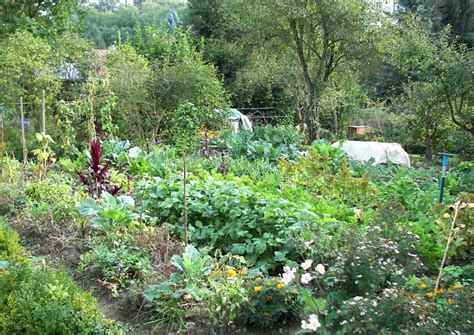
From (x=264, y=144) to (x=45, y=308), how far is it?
647 centimetres

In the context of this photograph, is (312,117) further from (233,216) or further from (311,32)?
(233,216)

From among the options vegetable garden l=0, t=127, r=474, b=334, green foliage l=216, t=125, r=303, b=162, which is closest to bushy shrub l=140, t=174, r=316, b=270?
vegetable garden l=0, t=127, r=474, b=334

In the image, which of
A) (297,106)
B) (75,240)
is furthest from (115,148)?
(297,106)

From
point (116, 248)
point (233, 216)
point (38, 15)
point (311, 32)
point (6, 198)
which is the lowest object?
point (6, 198)

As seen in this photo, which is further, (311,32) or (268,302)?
(311,32)

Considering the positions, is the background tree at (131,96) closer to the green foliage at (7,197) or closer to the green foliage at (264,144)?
Answer: the green foliage at (264,144)

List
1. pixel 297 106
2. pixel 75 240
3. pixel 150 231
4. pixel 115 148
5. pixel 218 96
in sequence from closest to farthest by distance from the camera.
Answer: pixel 150 231 < pixel 75 240 < pixel 115 148 < pixel 218 96 < pixel 297 106

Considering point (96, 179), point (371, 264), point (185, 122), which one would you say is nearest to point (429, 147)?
point (185, 122)

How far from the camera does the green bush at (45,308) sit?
3002 mm

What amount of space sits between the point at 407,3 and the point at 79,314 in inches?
974

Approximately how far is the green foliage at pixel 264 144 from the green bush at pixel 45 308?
564cm

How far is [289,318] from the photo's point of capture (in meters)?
Result: 3.47

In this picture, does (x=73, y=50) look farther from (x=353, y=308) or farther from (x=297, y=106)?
(x=353, y=308)

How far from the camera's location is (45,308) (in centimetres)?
302
